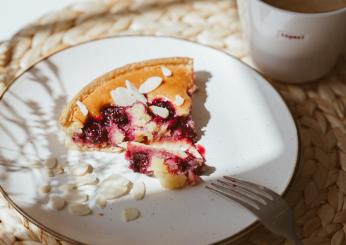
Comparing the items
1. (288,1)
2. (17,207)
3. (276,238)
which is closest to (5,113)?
(17,207)

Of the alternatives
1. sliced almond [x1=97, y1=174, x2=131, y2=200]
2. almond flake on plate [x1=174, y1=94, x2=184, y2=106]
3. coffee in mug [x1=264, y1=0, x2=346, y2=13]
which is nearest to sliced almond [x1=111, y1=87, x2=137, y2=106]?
almond flake on plate [x1=174, y1=94, x2=184, y2=106]

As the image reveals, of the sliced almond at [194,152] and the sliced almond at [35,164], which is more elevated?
the sliced almond at [35,164]

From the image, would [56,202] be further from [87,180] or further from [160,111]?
[160,111]

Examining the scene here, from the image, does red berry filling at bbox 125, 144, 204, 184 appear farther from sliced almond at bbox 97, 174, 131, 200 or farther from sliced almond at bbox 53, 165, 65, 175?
sliced almond at bbox 53, 165, 65, 175

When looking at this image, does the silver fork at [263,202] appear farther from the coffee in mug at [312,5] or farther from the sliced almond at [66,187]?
the coffee in mug at [312,5]

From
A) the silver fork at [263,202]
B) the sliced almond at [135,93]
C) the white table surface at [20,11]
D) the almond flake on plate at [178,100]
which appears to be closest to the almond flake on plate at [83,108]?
the sliced almond at [135,93]
